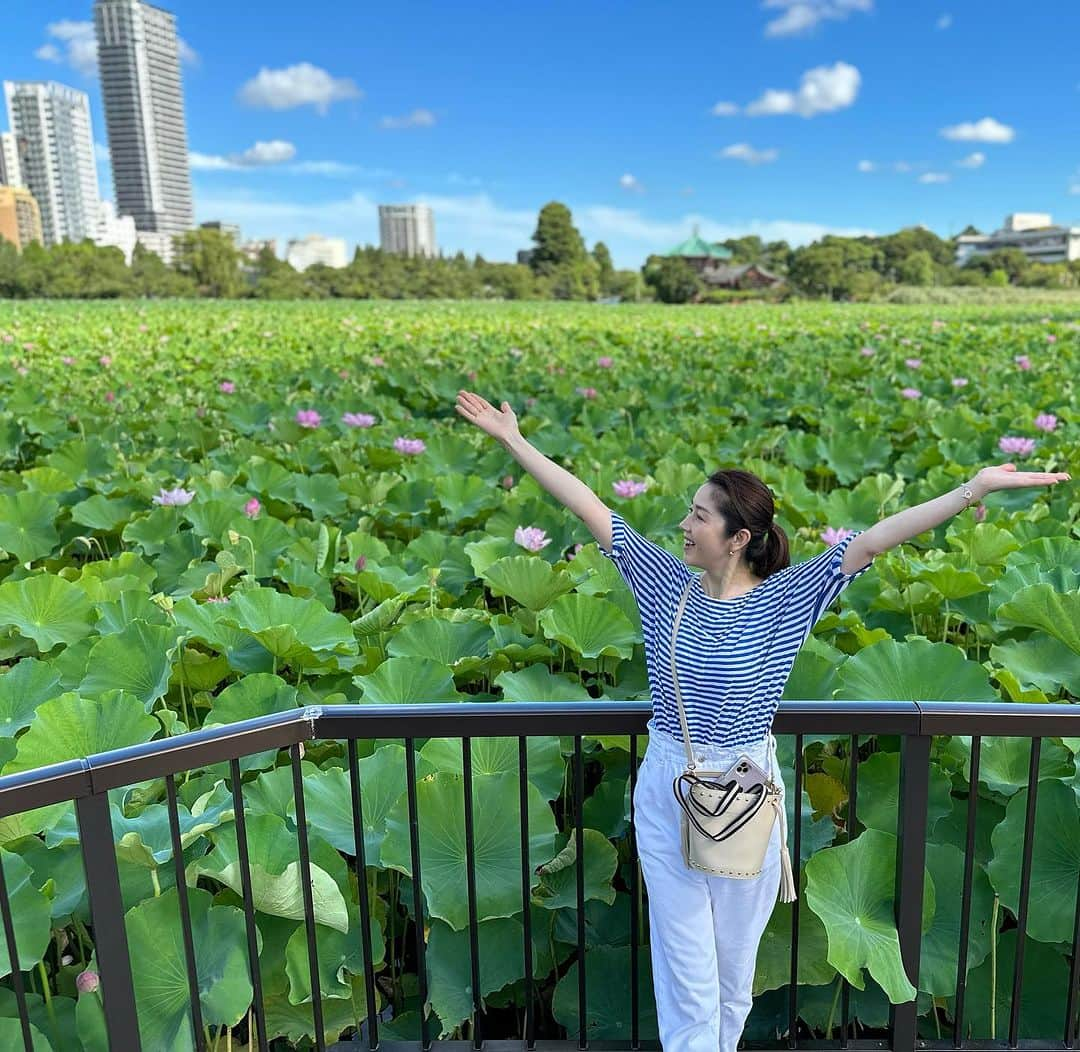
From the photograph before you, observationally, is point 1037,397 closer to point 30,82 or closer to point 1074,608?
point 1074,608

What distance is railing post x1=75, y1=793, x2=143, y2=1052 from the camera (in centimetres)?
131

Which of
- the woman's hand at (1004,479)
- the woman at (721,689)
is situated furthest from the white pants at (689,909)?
the woman's hand at (1004,479)

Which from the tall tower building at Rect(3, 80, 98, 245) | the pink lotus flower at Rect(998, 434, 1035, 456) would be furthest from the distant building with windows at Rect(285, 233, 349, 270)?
the pink lotus flower at Rect(998, 434, 1035, 456)

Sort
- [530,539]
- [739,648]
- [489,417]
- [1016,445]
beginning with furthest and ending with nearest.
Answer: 1. [1016,445]
2. [530,539]
3. [489,417]
4. [739,648]

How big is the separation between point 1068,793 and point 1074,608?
426 mm

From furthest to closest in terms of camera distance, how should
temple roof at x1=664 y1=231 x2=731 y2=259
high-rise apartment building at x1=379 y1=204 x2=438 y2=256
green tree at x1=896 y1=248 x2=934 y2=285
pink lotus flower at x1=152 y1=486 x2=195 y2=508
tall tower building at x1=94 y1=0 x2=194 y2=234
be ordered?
high-rise apartment building at x1=379 y1=204 x2=438 y2=256 < tall tower building at x1=94 y1=0 x2=194 y2=234 < temple roof at x1=664 y1=231 x2=731 y2=259 < green tree at x1=896 y1=248 x2=934 y2=285 < pink lotus flower at x1=152 y1=486 x2=195 y2=508

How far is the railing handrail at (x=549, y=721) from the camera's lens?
1.41 m

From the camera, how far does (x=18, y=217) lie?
9750 cm

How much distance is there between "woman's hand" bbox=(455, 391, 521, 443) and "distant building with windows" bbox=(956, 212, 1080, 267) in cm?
9695

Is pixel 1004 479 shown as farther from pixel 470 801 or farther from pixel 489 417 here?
pixel 470 801

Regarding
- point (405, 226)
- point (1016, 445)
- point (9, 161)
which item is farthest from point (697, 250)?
point (9, 161)

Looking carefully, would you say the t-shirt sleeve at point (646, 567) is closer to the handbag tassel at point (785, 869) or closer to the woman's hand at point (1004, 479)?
the handbag tassel at point (785, 869)

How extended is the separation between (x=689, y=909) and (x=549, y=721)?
0.35m

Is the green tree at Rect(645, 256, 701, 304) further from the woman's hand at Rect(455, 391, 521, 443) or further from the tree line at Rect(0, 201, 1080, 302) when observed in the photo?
the woman's hand at Rect(455, 391, 521, 443)
